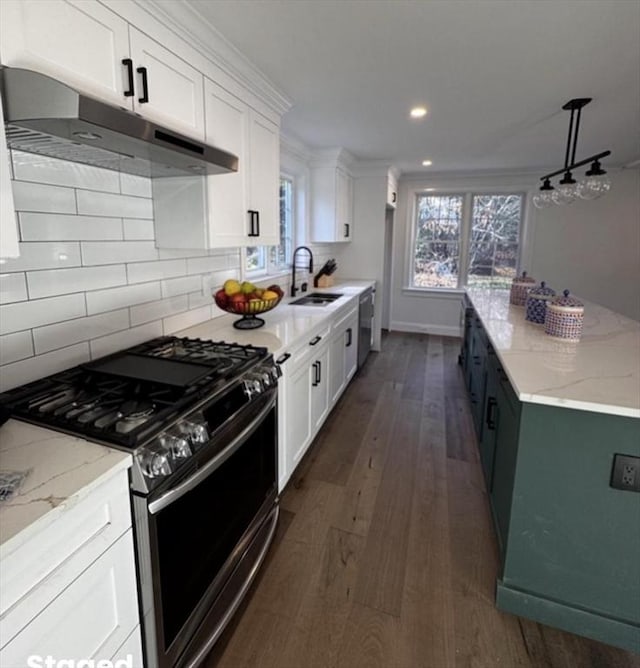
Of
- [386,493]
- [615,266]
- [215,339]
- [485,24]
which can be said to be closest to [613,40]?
[485,24]

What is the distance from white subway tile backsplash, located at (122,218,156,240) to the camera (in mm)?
1816

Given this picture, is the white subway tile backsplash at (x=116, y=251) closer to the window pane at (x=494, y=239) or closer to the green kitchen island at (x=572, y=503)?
the green kitchen island at (x=572, y=503)

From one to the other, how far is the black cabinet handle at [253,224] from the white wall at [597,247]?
472cm

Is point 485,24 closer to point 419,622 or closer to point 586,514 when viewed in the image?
point 586,514

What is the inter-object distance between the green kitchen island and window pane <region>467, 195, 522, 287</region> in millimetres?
4586

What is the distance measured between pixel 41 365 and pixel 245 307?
1034 millimetres

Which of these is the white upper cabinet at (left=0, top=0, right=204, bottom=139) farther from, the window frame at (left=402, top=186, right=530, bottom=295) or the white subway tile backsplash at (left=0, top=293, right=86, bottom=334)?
the window frame at (left=402, top=186, right=530, bottom=295)

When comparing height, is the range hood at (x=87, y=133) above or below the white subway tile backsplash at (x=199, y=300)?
above

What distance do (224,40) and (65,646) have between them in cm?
234

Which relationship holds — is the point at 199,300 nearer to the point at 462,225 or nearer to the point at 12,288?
the point at 12,288

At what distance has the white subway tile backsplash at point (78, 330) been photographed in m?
1.45

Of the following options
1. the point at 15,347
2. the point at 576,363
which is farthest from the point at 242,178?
the point at 576,363

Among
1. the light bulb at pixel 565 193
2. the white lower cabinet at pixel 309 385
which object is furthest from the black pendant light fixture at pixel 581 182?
the white lower cabinet at pixel 309 385

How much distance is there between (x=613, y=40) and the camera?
1945 mm
